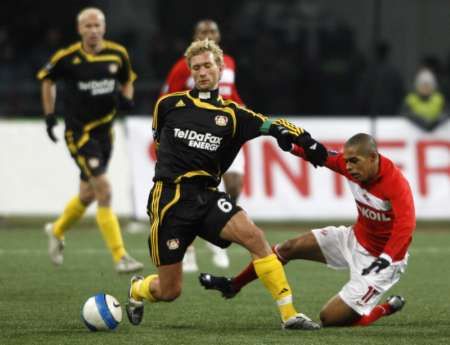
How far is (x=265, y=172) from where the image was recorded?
15445 mm

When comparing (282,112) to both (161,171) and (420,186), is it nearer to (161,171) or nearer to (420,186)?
(420,186)

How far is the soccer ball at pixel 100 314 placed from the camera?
26.2ft

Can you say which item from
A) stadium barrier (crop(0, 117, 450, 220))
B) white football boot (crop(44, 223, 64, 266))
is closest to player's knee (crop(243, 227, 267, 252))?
white football boot (crop(44, 223, 64, 266))

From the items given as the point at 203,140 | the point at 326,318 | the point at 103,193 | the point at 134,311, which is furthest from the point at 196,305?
the point at 103,193

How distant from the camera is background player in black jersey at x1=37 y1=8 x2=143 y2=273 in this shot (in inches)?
455

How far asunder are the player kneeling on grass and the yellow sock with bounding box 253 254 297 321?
1.38 feet

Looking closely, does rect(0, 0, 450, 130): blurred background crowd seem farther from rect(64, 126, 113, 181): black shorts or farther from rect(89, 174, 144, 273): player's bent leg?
rect(89, 174, 144, 273): player's bent leg

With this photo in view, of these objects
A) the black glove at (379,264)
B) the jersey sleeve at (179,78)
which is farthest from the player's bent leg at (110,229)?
the black glove at (379,264)

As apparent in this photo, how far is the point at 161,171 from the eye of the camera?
26.8ft

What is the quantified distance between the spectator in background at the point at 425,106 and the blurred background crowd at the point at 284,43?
622 millimetres

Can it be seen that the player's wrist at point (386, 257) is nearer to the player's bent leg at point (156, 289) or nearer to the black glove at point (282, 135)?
the black glove at point (282, 135)

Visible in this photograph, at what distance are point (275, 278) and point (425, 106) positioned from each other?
9569 mm

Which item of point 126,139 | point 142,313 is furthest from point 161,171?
point 126,139

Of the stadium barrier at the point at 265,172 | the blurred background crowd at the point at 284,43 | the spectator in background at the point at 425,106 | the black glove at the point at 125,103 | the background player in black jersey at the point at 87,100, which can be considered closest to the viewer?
the background player in black jersey at the point at 87,100
